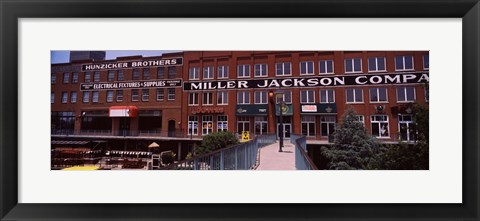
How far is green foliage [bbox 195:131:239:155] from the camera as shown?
Result: 6624mm

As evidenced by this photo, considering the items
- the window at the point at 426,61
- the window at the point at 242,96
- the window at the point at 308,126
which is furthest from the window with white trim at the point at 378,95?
the window at the point at 426,61

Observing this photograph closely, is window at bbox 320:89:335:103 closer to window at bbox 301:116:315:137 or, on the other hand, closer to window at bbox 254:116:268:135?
window at bbox 301:116:315:137

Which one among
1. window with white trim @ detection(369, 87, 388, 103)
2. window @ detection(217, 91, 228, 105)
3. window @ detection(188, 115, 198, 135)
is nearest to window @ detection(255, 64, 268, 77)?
window @ detection(217, 91, 228, 105)

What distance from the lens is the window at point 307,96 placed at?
27.0 feet

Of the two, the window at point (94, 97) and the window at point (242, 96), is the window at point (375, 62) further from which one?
the window at point (94, 97)

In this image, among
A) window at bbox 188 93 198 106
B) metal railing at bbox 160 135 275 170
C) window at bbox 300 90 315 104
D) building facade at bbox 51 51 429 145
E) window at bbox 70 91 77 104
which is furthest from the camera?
window at bbox 188 93 198 106

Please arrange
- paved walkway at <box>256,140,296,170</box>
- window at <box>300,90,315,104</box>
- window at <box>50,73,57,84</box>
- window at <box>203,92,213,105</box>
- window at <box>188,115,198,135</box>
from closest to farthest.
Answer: window at <box>50,73,57,84</box> < paved walkway at <box>256,140,296,170</box> < window at <box>203,92,213,105</box> < window at <box>300,90,315,104</box> < window at <box>188,115,198,135</box>

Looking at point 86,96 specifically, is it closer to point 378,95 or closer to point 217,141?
point 217,141

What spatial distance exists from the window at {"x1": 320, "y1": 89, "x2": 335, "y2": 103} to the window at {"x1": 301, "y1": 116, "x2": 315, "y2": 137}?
115 centimetres

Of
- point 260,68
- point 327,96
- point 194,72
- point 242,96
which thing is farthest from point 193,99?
point 327,96

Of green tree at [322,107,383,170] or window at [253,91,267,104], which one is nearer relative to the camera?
green tree at [322,107,383,170]
